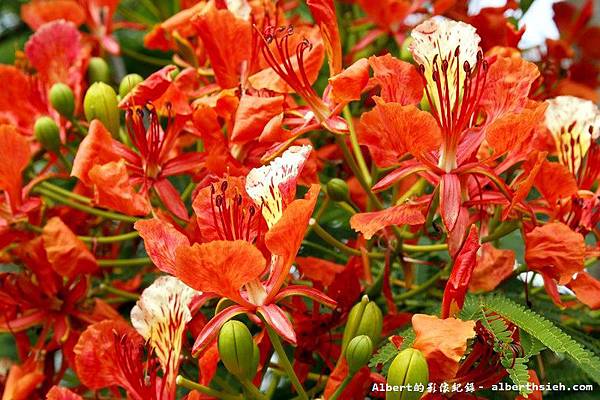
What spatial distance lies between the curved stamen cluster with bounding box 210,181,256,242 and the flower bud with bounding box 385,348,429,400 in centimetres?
21

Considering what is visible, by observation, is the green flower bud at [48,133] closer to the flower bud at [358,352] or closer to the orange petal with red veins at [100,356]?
the orange petal with red veins at [100,356]

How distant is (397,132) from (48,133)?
0.52 m

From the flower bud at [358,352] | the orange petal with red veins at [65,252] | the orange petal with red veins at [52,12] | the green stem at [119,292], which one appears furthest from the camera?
the orange petal with red veins at [52,12]

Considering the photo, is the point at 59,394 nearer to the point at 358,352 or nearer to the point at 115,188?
the point at 115,188

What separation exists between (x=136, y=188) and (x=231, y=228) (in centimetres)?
24

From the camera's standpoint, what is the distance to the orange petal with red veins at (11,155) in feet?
3.87

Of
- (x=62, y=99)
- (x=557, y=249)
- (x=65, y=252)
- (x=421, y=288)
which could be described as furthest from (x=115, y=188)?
(x=557, y=249)

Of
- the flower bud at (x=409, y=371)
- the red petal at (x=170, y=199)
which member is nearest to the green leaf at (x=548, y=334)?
the flower bud at (x=409, y=371)

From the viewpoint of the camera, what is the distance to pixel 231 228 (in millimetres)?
965

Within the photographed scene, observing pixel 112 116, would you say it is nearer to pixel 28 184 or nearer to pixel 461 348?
pixel 28 184

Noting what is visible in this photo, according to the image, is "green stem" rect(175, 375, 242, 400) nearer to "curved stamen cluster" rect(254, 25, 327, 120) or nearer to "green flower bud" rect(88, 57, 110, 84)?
"curved stamen cluster" rect(254, 25, 327, 120)

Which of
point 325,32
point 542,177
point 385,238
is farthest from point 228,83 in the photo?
point 542,177

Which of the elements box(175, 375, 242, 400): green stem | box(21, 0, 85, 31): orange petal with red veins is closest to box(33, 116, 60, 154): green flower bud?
box(21, 0, 85, 31): orange petal with red veins

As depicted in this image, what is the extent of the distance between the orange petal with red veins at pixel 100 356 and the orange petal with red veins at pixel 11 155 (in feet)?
0.85
